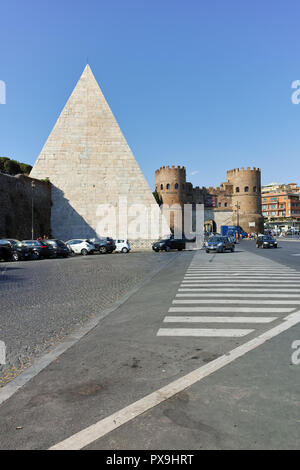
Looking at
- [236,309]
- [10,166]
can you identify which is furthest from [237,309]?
[10,166]

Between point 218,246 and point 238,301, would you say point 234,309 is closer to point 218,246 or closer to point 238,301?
point 238,301

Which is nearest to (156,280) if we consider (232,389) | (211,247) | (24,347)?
(24,347)

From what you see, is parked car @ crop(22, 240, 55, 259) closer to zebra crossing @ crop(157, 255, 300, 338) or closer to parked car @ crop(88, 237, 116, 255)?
parked car @ crop(88, 237, 116, 255)

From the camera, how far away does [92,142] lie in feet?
138

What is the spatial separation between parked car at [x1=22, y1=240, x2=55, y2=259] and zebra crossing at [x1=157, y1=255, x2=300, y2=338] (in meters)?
16.0

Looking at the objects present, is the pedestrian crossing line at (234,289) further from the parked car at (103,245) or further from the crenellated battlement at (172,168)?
the crenellated battlement at (172,168)

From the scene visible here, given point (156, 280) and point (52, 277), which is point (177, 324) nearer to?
point (156, 280)

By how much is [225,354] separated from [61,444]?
98.3 inches

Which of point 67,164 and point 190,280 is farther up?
point 67,164

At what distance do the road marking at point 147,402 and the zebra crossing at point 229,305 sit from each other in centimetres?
88

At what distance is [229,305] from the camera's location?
773cm

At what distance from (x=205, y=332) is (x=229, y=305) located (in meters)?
2.20

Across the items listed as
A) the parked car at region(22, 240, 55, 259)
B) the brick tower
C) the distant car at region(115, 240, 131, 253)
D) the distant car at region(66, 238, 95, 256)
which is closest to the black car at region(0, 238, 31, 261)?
the parked car at region(22, 240, 55, 259)

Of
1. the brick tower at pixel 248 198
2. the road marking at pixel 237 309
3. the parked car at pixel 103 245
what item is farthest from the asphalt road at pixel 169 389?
the brick tower at pixel 248 198
